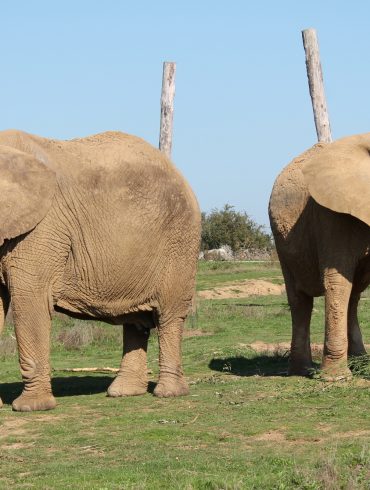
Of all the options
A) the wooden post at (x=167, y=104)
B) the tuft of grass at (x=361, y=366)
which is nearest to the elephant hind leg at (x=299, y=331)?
the tuft of grass at (x=361, y=366)

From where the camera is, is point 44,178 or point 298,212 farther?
point 298,212

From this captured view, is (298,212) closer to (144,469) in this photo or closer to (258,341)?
(258,341)

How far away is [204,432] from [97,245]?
258cm

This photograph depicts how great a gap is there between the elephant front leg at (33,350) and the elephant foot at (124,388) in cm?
113

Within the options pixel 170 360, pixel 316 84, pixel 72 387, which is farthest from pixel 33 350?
pixel 316 84

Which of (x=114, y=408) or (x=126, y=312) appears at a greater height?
(x=126, y=312)

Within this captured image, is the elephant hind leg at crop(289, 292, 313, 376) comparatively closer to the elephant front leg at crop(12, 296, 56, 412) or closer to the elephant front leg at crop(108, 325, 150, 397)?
the elephant front leg at crop(108, 325, 150, 397)

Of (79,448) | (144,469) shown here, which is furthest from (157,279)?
(144,469)

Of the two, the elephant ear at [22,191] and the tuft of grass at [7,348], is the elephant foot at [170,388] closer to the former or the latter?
the elephant ear at [22,191]

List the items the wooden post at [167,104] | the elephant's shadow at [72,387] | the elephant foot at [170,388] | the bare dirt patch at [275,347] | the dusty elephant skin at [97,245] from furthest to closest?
the wooden post at [167,104] < the bare dirt patch at [275,347] < the elephant's shadow at [72,387] < the elephant foot at [170,388] < the dusty elephant skin at [97,245]

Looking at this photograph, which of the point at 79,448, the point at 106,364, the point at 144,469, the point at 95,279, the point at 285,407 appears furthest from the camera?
the point at 106,364

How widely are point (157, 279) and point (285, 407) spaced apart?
2060 millimetres

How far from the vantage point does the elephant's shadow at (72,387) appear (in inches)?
503

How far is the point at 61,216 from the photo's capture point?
11.4 meters
